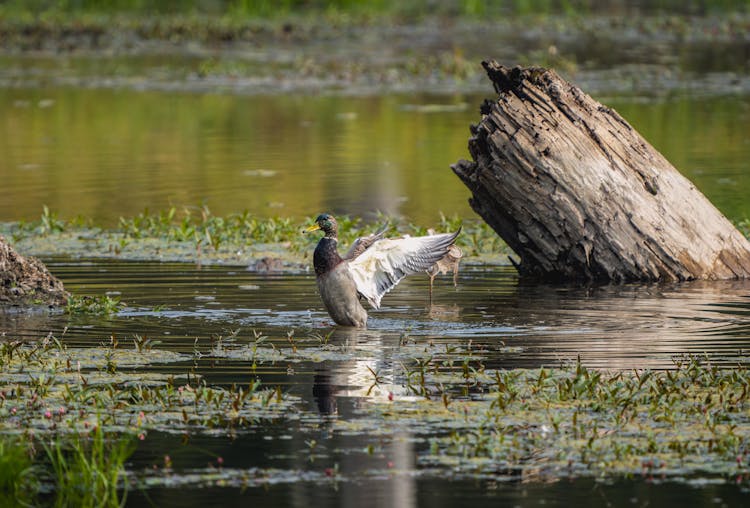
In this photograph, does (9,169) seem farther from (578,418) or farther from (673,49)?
(673,49)

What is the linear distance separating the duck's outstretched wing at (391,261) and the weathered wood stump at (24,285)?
2.40 meters

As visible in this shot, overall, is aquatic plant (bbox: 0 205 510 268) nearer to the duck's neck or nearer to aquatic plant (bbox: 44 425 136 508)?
the duck's neck

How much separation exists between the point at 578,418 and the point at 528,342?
7.57 ft

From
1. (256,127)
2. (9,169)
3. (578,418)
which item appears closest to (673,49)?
(256,127)

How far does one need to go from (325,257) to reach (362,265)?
1.17 ft

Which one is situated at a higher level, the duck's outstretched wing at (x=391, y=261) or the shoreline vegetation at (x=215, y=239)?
the duck's outstretched wing at (x=391, y=261)

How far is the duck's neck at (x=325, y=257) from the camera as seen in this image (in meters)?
11.2

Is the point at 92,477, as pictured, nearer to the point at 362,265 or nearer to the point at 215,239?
the point at 362,265

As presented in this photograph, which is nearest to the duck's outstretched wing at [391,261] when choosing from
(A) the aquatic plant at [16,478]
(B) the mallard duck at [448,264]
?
(B) the mallard duck at [448,264]

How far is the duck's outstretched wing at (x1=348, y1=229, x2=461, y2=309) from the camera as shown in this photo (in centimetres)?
1141

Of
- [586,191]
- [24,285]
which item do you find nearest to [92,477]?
[24,285]

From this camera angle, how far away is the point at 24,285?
469 inches

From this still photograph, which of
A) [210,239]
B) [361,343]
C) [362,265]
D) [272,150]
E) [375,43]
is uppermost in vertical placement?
[375,43]

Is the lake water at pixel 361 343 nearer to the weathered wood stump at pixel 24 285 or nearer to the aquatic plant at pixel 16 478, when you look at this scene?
the weathered wood stump at pixel 24 285
